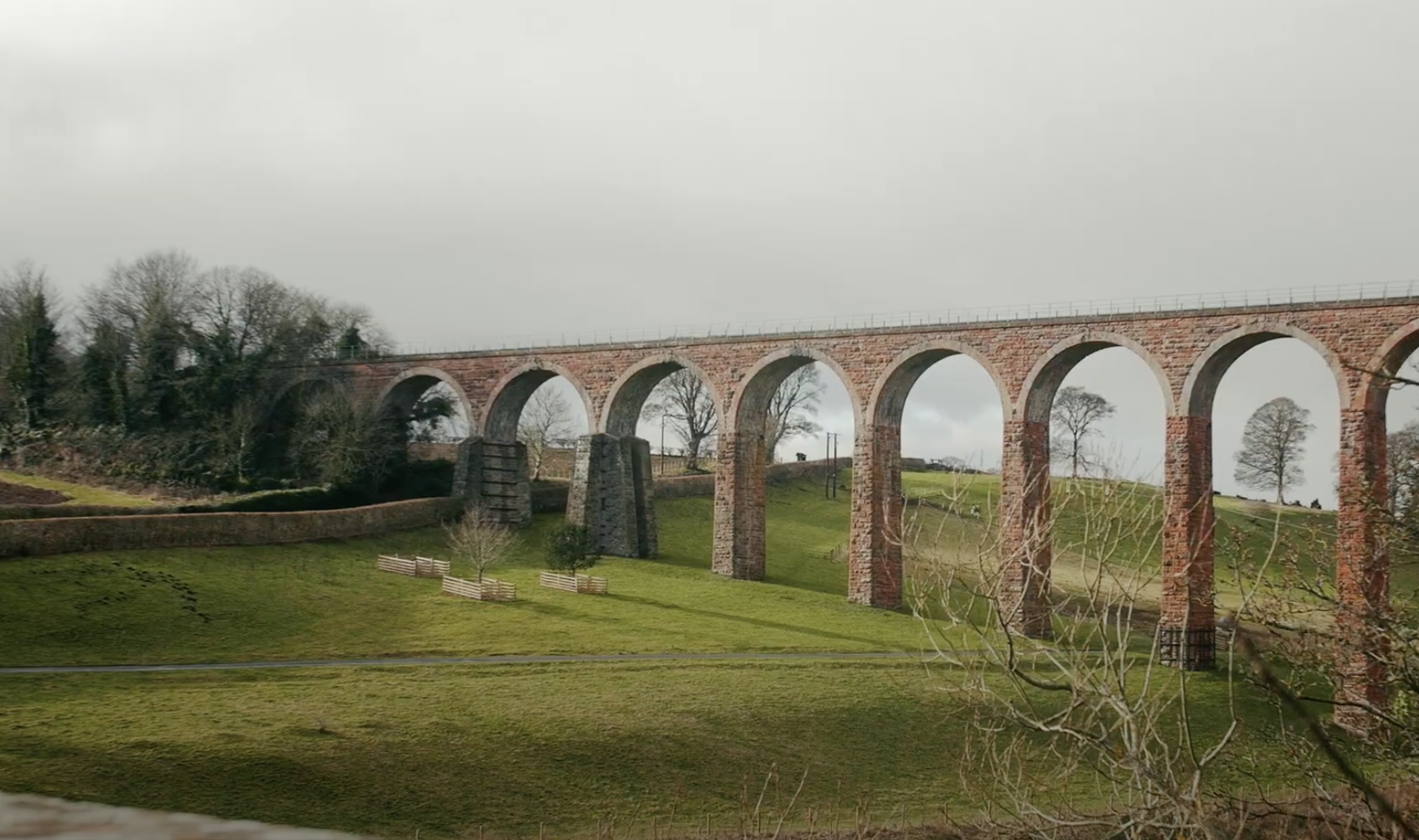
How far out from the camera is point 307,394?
53.2 meters

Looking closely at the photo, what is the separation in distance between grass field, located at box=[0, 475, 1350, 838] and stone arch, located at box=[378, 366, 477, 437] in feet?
39.4

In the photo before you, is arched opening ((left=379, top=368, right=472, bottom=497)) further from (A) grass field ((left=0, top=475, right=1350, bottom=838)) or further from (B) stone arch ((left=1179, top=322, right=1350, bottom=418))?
(B) stone arch ((left=1179, top=322, right=1350, bottom=418))

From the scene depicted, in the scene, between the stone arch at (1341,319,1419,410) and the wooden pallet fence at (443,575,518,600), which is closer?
the stone arch at (1341,319,1419,410)

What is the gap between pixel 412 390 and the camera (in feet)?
173

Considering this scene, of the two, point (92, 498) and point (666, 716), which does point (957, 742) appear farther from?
point (92, 498)

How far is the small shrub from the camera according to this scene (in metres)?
38.9

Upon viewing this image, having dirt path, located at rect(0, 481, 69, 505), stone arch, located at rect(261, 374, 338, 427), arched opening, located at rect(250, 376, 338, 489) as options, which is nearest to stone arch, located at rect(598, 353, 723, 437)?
arched opening, located at rect(250, 376, 338, 489)

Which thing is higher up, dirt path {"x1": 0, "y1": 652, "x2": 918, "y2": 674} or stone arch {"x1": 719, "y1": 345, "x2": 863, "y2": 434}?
stone arch {"x1": 719, "y1": 345, "x2": 863, "y2": 434}

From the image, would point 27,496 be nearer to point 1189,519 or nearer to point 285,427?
point 285,427

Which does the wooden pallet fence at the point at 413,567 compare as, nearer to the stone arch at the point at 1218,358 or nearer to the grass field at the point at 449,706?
the grass field at the point at 449,706

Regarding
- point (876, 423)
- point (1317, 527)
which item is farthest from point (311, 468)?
point (1317, 527)

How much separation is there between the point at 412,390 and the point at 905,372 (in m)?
23.2

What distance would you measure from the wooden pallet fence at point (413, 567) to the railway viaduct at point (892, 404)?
739 cm

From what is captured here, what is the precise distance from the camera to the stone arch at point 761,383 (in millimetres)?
41469
